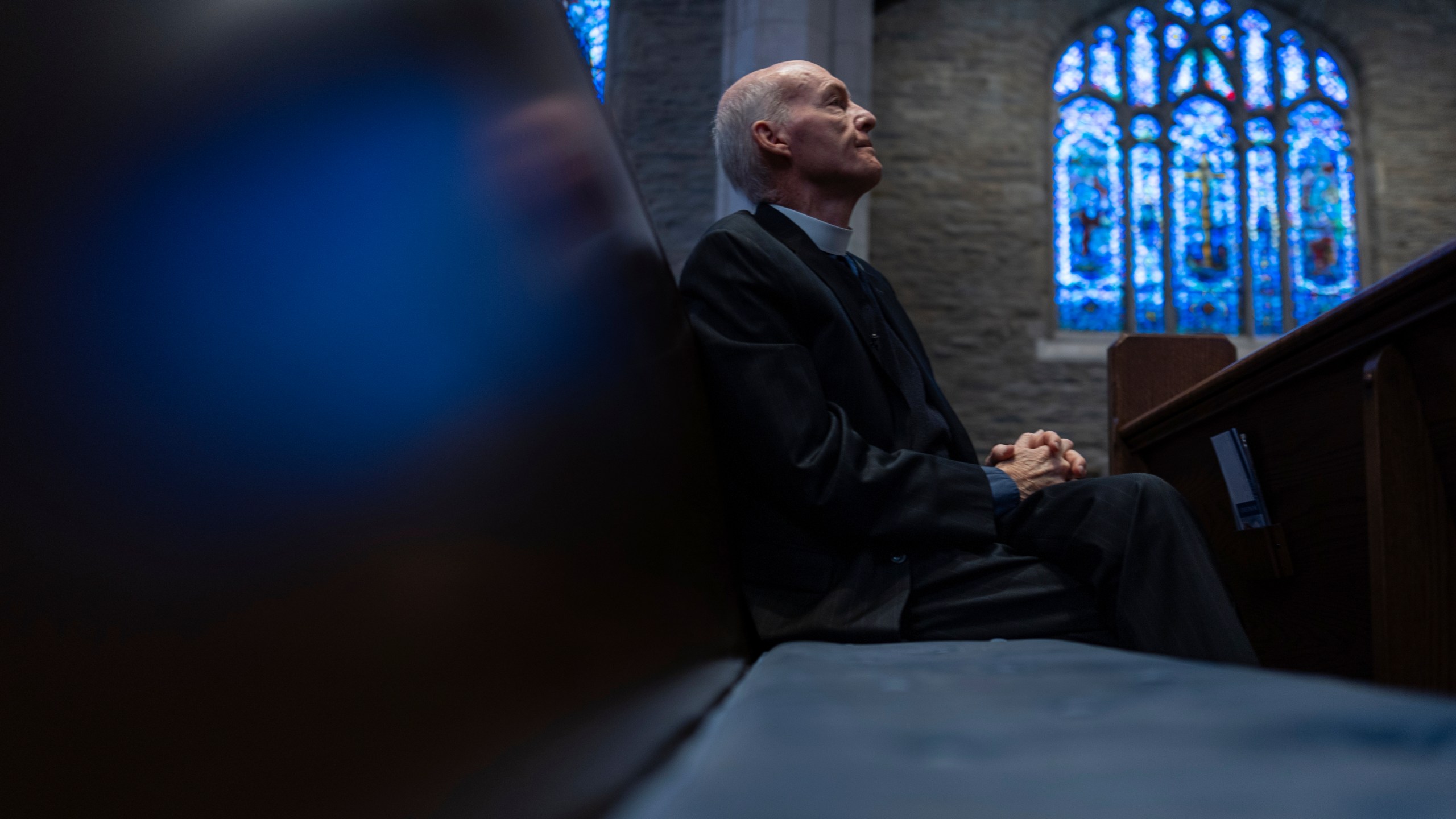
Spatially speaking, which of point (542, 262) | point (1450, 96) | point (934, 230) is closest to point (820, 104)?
point (542, 262)

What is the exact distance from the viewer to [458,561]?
28 centimetres

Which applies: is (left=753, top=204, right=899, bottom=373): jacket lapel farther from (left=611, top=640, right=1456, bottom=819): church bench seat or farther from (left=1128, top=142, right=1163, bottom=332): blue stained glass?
(left=1128, top=142, right=1163, bottom=332): blue stained glass

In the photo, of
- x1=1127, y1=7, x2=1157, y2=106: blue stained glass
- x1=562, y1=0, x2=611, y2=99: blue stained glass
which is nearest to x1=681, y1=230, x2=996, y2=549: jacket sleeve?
x1=562, y1=0, x2=611, y2=99: blue stained glass

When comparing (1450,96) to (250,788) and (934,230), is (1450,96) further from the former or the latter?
(250,788)

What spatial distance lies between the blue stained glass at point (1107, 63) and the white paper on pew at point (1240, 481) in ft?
19.9

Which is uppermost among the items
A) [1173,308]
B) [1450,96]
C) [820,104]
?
[1450,96]

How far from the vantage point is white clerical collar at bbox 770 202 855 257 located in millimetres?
1407

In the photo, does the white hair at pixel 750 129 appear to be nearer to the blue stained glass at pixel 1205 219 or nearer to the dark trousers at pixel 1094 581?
the dark trousers at pixel 1094 581

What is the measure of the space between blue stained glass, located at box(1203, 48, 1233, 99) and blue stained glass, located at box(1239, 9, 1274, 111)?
117mm

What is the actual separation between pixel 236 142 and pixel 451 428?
0.11m

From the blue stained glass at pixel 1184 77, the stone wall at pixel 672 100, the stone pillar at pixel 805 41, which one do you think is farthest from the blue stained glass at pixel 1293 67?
the stone wall at pixel 672 100

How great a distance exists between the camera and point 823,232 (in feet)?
4.63

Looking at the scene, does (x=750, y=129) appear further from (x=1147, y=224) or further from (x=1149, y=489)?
(x=1147, y=224)

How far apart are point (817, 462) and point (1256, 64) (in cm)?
730
